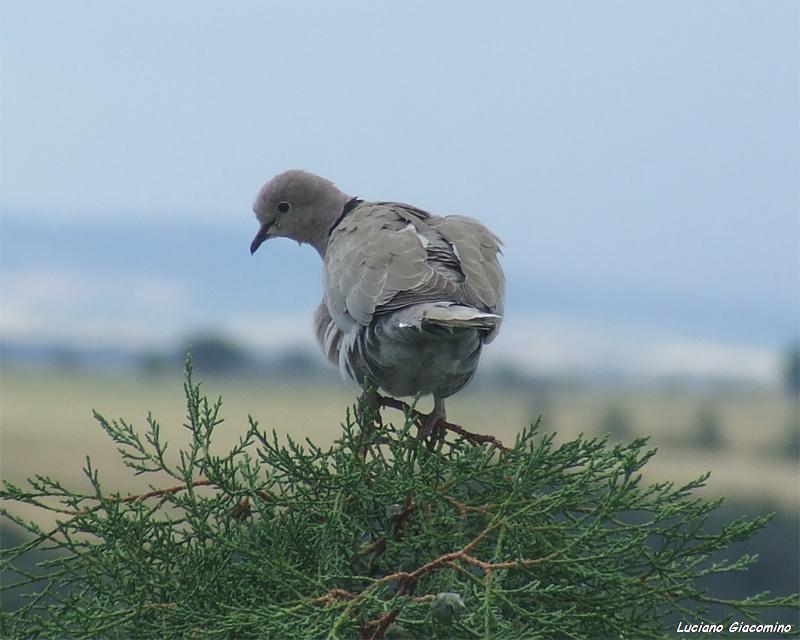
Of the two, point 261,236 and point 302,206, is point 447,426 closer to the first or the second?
point 302,206

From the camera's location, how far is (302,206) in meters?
6.50

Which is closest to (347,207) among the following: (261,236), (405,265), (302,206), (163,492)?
(302,206)

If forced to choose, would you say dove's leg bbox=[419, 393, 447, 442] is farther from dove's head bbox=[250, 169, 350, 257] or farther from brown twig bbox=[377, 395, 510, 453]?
dove's head bbox=[250, 169, 350, 257]

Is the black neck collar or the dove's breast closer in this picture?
the dove's breast

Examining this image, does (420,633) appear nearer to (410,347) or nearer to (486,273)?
(410,347)

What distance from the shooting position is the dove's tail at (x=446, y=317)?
442 cm

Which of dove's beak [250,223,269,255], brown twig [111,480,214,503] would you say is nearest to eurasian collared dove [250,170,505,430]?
dove's beak [250,223,269,255]

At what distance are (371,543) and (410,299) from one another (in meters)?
1.51

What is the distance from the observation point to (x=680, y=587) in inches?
134

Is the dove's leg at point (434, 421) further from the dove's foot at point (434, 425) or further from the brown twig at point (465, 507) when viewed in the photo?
the brown twig at point (465, 507)

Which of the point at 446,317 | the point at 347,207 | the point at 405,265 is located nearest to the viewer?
the point at 446,317

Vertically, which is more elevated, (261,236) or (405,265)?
(261,236)

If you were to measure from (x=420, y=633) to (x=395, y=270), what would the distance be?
2.07 meters

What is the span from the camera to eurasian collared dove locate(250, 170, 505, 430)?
471 centimetres
